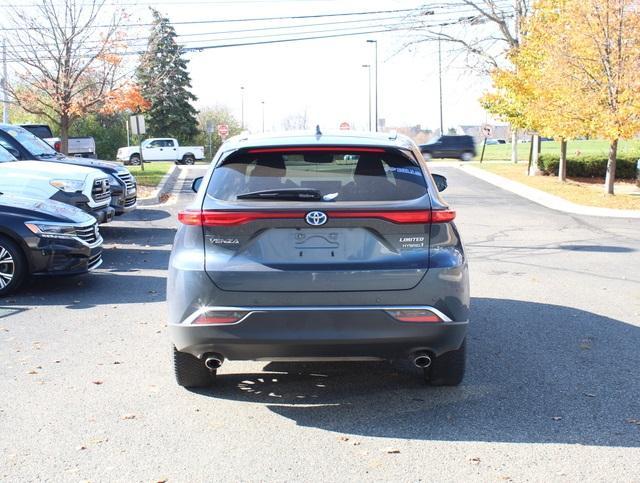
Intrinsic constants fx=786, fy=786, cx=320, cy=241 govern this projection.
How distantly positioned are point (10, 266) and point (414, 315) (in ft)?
18.5

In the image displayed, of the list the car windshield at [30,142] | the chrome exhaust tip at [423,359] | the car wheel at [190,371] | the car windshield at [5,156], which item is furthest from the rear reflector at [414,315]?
the car windshield at [30,142]

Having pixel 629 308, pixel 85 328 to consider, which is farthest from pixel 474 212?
pixel 85 328

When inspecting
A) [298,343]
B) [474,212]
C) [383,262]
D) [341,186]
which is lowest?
[474,212]

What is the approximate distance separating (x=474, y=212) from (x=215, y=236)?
14815 mm

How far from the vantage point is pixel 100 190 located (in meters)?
13.0

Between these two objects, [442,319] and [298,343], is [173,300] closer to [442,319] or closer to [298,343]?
[298,343]

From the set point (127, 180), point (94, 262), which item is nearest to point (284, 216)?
point (94, 262)

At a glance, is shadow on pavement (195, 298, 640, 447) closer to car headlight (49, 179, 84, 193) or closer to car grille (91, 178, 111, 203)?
car headlight (49, 179, 84, 193)

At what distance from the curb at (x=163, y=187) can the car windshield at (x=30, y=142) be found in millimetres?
4953

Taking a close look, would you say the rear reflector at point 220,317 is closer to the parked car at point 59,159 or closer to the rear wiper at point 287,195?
the rear wiper at point 287,195

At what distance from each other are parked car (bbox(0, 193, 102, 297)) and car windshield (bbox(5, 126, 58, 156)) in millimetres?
5890

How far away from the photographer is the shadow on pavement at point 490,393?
457 cm

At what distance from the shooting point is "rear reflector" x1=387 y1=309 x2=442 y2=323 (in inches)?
178

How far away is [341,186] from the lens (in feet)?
15.9
